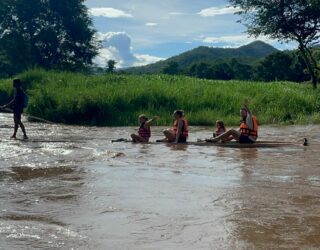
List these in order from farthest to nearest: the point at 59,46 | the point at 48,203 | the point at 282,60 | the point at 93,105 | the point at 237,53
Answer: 1. the point at 237,53
2. the point at 282,60
3. the point at 59,46
4. the point at 93,105
5. the point at 48,203

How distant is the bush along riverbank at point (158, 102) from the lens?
21.5m

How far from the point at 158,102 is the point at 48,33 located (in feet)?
83.4

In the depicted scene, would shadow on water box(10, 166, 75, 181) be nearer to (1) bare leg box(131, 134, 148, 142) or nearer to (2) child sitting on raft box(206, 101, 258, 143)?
(1) bare leg box(131, 134, 148, 142)

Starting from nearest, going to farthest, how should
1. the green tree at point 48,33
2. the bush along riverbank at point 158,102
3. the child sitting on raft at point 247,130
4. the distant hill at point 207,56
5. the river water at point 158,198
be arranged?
the river water at point 158,198 → the child sitting on raft at point 247,130 → the bush along riverbank at point 158,102 → the green tree at point 48,33 → the distant hill at point 207,56

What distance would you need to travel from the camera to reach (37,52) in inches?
1826

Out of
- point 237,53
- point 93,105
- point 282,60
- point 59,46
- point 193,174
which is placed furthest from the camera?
point 237,53

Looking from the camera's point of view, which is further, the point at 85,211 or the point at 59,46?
the point at 59,46

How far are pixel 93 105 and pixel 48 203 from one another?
49.0 feet

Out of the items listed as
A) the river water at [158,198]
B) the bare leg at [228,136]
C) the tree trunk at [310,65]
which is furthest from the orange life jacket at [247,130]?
the tree trunk at [310,65]

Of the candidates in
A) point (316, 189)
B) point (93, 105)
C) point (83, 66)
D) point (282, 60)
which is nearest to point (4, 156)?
point (316, 189)

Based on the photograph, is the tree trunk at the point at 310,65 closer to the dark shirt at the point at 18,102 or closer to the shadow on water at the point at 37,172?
the dark shirt at the point at 18,102

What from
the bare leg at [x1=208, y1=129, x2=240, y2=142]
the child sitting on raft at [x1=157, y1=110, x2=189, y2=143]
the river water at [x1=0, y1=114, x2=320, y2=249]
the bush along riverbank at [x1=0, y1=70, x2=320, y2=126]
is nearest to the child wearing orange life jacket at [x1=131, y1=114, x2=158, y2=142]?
the child sitting on raft at [x1=157, y1=110, x2=189, y2=143]

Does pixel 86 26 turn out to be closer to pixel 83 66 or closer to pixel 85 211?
pixel 83 66

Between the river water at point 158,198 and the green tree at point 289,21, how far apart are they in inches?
807
